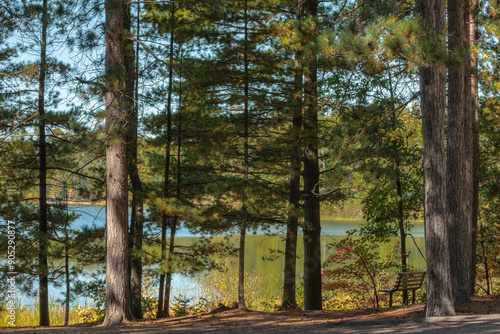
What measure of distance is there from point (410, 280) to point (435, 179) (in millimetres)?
2549

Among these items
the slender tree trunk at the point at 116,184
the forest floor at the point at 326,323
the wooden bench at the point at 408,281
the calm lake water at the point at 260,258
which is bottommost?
the calm lake water at the point at 260,258

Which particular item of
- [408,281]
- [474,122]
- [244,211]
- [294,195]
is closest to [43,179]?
[244,211]

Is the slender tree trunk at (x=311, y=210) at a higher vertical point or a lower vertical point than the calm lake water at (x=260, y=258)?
higher

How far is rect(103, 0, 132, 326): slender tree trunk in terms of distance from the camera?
7332mm

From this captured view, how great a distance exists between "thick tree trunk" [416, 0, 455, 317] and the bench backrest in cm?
138

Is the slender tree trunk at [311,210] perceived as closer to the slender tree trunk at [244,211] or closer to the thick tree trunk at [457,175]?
the slender tree trunk at [244,211]

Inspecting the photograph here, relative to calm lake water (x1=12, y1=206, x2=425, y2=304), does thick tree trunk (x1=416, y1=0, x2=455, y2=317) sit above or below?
above

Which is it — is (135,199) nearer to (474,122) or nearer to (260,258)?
(474,122)

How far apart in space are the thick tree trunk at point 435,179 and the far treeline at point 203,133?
0.05 meters

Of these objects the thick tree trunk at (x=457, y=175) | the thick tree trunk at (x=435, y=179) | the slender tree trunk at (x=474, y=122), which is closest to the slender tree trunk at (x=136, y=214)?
the thick tree trunk at (x=435, y=179)

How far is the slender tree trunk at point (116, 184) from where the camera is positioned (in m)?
7.33

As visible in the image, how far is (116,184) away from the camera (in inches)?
294

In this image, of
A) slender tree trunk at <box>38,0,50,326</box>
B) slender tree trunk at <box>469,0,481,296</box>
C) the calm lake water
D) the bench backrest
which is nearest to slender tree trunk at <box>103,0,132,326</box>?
slender tree trunk at <box>38,0,50,326</box>

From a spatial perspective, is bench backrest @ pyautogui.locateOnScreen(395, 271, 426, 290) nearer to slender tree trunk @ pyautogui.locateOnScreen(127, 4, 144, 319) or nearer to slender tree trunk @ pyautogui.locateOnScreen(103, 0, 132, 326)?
slender tree trunk @ pyautogui.locateOnScreen(103, 0, 132, 326)
